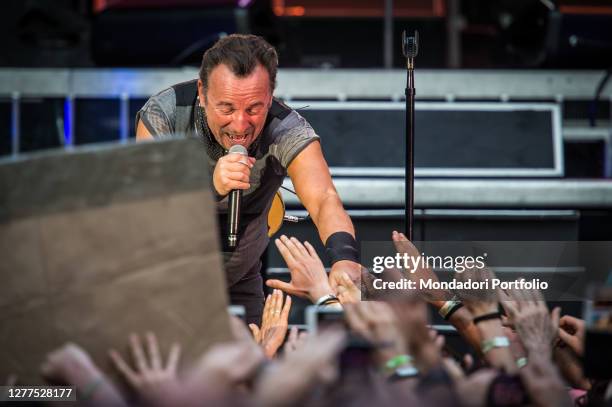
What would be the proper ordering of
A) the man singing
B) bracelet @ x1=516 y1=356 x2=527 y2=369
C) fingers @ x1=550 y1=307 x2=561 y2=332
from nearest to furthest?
1. bracelet @ x1=516 y1=356 x2=527 y2=369
2. fingers @ x1=550 y1=307 x2=561 y2=332
3. the man singing

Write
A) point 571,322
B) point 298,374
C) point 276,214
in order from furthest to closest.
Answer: point 276,214 → point 571,322 → point 298,374

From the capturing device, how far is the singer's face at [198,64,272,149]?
8.64ft

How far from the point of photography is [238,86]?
8.63 ft

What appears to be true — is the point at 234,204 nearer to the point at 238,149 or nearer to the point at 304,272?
the point at 238,149

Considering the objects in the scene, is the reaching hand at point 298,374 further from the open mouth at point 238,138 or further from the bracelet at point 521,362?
the open mouth at point 238,138

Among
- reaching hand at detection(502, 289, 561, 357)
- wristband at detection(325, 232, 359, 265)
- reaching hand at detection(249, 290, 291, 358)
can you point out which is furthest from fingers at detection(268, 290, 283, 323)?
reaching hand at detection(502, 289, 561, 357)

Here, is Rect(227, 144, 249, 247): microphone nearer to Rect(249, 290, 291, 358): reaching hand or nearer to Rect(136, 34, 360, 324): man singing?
Rect(136, 34, 360, 324): man singing

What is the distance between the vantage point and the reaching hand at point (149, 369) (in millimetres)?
1431

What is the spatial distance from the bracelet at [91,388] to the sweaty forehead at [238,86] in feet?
4.46

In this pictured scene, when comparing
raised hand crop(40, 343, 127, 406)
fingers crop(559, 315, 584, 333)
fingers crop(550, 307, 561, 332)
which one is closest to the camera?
raised hand crop(40, 343, 127, 406)

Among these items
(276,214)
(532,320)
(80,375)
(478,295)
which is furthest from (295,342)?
(276,214)

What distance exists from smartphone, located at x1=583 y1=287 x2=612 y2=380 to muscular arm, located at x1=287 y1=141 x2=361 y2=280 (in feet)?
3.43

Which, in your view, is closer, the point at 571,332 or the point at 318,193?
the point at 571,332

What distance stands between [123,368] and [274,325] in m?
0.94
